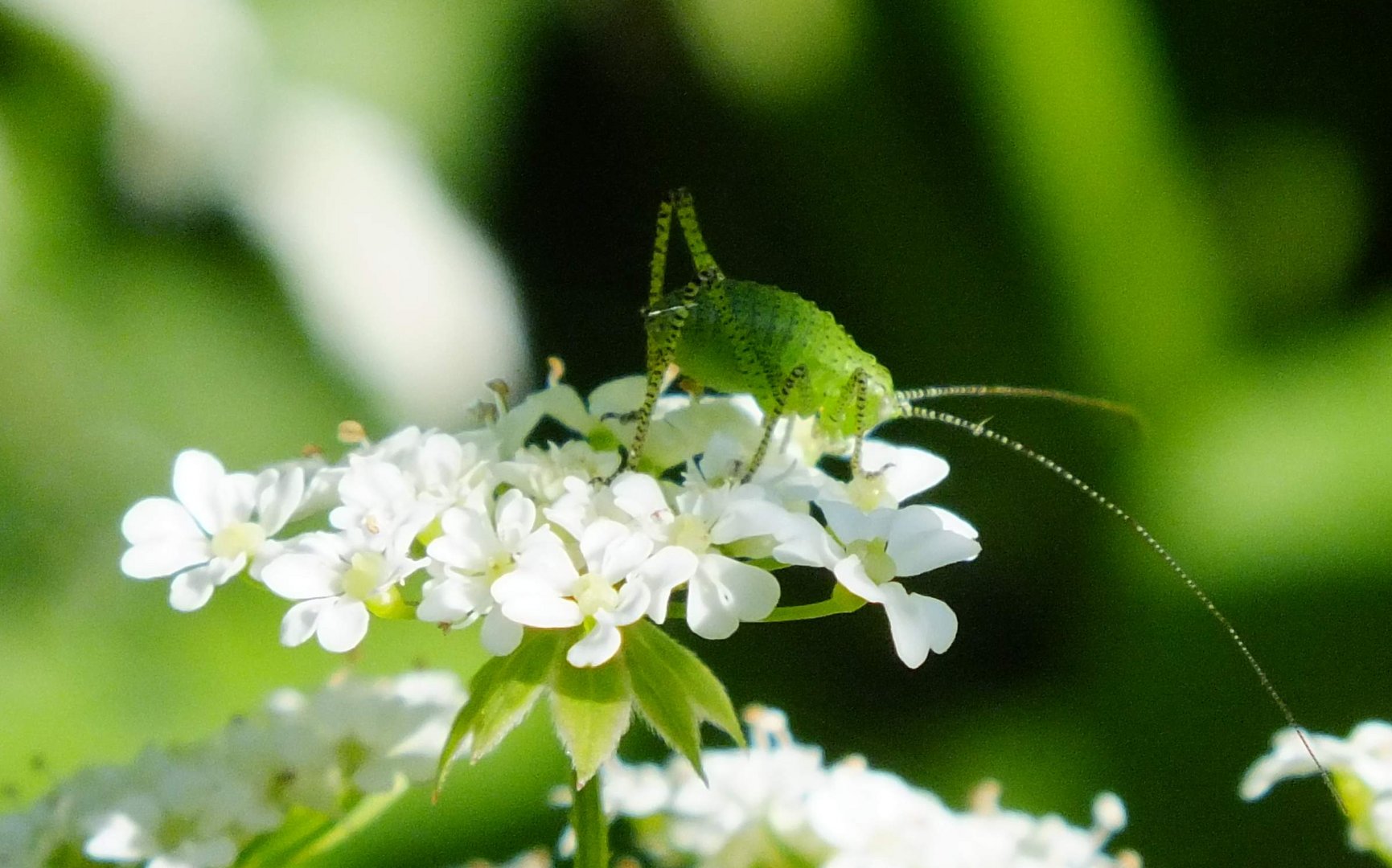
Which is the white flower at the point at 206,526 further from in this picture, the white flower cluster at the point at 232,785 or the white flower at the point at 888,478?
the white flower at the point at 888,478

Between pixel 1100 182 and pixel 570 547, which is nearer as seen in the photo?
pixel 570 547

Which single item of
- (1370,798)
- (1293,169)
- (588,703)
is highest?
(1293,169)

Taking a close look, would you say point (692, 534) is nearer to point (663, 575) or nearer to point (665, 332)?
point (663, 575)

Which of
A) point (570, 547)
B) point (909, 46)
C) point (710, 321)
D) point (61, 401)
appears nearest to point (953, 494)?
point (909, 46)

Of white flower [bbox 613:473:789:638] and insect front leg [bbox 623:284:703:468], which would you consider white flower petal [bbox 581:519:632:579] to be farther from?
insect front leg [bbox 623:284:703:468]

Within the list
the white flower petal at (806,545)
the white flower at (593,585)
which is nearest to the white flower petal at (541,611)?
the white flower at (593,585)

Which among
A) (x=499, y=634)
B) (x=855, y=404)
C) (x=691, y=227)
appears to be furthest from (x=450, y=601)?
(x=691, y=227)

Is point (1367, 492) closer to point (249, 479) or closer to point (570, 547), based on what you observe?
point (570, 547)
